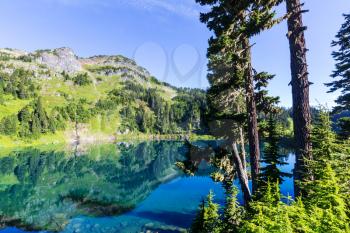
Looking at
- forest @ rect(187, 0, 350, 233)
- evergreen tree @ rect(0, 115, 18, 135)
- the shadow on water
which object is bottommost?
the shadow on water

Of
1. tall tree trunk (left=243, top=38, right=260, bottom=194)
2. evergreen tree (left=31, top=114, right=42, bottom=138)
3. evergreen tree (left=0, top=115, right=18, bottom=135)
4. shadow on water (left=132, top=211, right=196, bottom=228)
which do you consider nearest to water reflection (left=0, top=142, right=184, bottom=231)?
shadow on water (left=132, top=211, right=196, bottom=228)

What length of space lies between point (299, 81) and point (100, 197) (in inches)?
2128

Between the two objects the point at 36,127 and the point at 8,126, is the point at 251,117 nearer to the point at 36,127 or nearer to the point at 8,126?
the point at 8,126

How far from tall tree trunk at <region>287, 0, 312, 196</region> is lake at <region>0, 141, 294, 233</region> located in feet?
17.1

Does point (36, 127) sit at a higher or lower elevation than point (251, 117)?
higher

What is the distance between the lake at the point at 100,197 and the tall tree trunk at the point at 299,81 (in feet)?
17.1

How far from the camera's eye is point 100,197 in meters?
60.5

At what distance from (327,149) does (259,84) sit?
9795 mm

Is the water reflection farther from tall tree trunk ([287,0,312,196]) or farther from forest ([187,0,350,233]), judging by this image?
tall tree trunk ([287,0,312,196])

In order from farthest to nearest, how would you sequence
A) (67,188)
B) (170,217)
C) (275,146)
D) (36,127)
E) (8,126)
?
(36,127), (8,126), (67,188), (170,217), (275,146)

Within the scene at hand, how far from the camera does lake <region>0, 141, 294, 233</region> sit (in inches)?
1666

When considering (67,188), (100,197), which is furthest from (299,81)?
(67,188)

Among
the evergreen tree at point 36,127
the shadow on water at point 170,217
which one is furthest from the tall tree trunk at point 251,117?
the evergreen tree at point 36,127

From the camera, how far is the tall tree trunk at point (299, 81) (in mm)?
12852
